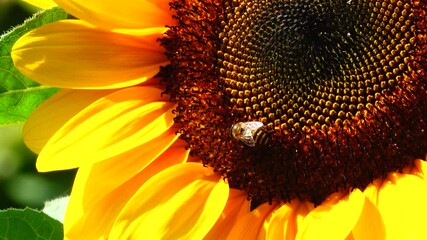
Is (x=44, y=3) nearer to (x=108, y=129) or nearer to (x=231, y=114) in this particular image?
(x=108, y=129)

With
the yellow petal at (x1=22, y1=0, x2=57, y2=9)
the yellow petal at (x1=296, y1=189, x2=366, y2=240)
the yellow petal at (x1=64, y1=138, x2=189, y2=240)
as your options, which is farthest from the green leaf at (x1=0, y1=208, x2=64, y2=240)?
the yellow petal at (x1=296, y1=189, x2=366, y2=240)

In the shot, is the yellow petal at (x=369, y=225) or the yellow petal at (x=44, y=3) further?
the yellow petal at (x=44, y=3)

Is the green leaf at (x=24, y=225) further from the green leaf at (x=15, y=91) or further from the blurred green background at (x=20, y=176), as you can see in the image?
the blurred green background at (x=20, y=176)

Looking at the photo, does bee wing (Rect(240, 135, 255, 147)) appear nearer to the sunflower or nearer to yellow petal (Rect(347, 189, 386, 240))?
the sunflower

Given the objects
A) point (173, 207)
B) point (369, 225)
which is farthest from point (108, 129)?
point (369, 225)

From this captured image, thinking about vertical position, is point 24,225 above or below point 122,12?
below

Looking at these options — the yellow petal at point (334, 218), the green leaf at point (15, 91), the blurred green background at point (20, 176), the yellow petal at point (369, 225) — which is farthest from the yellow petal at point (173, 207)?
the blurred green background at point (20, 176)

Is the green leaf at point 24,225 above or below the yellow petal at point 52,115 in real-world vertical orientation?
below
